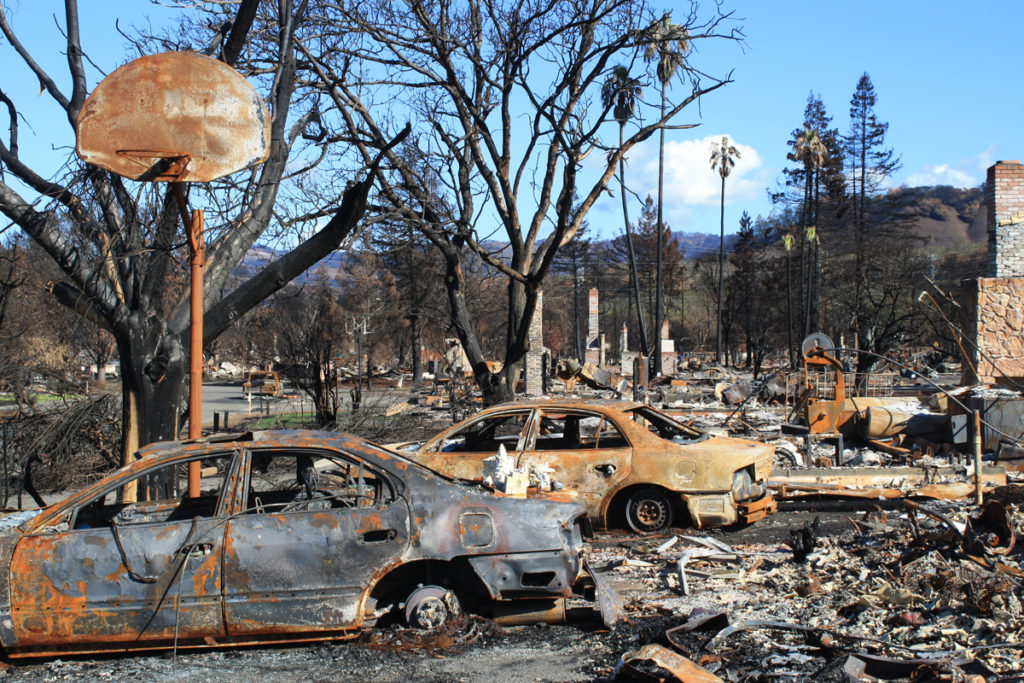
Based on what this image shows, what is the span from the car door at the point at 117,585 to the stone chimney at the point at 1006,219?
68.0 feet

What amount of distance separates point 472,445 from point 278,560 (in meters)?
4.28

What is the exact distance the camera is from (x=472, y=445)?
382 inches

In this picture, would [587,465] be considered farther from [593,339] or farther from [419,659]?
[593,339]

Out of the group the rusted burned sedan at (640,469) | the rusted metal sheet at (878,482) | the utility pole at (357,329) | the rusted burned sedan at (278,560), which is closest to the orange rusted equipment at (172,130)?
the rusted burned sedan at (278,560)

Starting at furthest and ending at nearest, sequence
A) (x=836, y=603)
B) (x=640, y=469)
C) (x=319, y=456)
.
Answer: (x=640, y=469) → (x=836, y=603) → (x=319, y=456)

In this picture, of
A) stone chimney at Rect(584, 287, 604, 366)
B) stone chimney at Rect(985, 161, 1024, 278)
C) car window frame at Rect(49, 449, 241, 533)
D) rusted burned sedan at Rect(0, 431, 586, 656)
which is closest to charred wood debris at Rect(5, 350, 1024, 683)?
rusted burned sedan at Rect(0, 431, 586, 656)

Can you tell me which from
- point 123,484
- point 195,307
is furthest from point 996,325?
point 123,484

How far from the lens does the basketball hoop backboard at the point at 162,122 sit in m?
7.41

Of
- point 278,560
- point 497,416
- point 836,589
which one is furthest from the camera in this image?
point 497,416

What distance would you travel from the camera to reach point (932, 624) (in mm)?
5828

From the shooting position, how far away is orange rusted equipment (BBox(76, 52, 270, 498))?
292 inches

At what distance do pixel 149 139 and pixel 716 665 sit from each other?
5.90 meters

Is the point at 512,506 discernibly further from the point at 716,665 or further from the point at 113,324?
the point at 113,324

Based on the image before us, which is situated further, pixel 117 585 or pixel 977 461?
pixel 977 461
